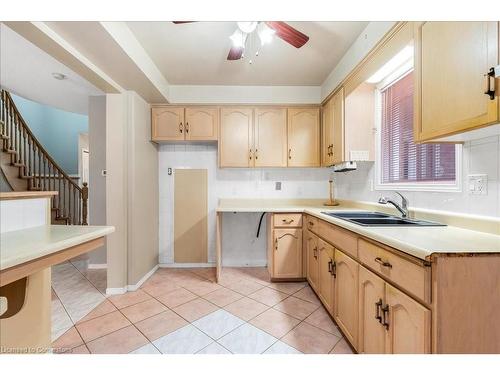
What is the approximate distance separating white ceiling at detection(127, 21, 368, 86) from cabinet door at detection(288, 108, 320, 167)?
44 cm

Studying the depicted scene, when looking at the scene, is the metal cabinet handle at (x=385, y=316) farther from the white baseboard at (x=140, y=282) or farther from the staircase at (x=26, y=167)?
the staircase at (x=26, y=167)

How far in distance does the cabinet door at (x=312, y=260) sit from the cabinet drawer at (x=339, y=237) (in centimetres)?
21

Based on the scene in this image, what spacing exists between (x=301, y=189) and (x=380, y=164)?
1.11 m

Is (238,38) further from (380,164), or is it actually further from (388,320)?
(388,320)

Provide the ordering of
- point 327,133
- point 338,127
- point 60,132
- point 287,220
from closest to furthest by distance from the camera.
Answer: point 338,127 < point 287,220 < point 327,133 < point 60,132

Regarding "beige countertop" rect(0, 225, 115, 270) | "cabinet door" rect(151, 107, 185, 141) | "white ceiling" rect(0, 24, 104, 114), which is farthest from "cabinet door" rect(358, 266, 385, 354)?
"white ceiling" rect(0, 24, 104, 114)

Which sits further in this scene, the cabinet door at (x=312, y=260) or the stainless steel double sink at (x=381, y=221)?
the cabinet door at (x=312, y=260)

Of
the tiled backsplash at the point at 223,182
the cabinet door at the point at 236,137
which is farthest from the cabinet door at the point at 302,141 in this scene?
the cabinet door at the point at 236,137

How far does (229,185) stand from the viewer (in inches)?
120

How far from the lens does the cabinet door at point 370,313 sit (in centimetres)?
111

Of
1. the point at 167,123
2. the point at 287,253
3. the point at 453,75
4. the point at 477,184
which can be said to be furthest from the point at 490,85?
the point at 167,123


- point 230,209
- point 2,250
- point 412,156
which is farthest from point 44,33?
point 412,156
